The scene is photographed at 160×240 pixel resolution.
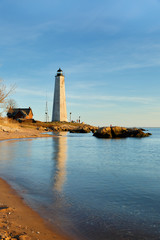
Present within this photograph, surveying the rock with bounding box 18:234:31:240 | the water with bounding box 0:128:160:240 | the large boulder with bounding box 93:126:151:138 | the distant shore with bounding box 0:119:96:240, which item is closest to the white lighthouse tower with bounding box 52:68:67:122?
the large boulder with bounding box 93:126:151:138

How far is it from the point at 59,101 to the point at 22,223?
7026 cm

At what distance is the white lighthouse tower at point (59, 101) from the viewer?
7406 centimetres

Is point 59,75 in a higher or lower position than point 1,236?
higher

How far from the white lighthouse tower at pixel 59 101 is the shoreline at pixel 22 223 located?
69.0 metres

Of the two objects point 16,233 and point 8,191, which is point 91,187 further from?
point 16,233

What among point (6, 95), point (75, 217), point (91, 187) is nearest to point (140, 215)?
point (75, 217)

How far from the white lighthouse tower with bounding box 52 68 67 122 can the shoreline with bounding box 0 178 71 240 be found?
6900cm

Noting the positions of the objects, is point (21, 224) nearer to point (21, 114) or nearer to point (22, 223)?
point (22, 223)

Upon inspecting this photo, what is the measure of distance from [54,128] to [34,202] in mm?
62710

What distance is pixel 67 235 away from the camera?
13.2ft

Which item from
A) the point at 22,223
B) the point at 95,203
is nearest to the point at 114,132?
the point at 95,203

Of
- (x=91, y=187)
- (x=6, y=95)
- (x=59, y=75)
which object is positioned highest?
(x=59, y=75)

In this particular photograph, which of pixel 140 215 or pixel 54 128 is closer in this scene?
pixel 140 215

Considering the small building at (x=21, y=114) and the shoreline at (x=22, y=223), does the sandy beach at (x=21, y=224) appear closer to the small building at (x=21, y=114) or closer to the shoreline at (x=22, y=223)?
the shoreline at (x=22, y=223)
